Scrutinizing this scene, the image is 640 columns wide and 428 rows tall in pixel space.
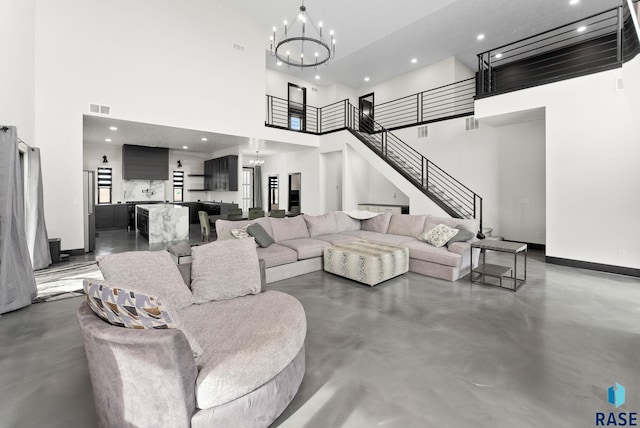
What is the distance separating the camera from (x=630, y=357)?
7.45 feet

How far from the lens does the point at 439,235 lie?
475 centimetres

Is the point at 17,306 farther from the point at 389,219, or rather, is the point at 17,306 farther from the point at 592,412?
the point at 389,219

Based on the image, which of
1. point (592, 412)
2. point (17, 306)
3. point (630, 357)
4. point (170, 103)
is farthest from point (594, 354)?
point (170, 103)

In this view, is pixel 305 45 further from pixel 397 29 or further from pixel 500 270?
pixel 500 270

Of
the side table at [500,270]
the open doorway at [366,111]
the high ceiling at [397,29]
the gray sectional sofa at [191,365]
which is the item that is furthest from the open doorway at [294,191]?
the gray sectional sofa at [191,365]

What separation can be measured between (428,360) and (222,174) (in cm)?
927

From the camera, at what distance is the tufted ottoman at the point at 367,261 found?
3957 millimetres

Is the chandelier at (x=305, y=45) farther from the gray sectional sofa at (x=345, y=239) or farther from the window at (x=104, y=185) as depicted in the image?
the window at (x=104, y=185)

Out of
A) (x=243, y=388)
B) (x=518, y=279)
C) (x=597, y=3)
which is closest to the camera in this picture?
(x=243, y=388)

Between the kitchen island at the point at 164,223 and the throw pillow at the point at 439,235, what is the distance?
6.16 m

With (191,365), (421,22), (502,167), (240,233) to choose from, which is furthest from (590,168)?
(191,365)

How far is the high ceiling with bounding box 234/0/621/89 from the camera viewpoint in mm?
6314

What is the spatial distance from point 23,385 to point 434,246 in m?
4.85

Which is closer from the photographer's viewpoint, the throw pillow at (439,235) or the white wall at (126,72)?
the throw pillow at (439,235)
